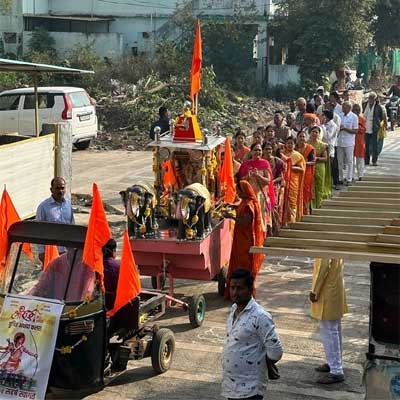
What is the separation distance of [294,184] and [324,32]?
1900 centimetres

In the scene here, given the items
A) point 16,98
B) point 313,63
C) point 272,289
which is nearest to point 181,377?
point 272,289

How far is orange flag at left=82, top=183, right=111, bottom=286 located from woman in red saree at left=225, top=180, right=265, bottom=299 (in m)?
2.98

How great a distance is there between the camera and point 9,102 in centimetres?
2073

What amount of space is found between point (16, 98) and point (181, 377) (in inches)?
596

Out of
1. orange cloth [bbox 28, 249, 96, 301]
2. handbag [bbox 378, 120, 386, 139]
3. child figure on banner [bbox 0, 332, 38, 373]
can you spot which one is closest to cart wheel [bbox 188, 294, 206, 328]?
orange cloth [bbox 28, 249, 96, 301]

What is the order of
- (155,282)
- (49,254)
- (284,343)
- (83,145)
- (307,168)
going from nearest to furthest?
(49,254), (284,343), (155,282), (307,168), (83,145)

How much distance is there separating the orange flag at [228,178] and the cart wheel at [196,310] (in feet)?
6.68

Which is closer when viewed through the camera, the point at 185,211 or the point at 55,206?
the point at 185,211

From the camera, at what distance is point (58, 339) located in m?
5.74

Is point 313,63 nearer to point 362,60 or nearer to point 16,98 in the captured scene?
point 362,60

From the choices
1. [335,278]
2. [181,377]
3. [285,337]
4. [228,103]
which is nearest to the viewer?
[335,278]

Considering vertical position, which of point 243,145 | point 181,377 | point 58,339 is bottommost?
point 181,377

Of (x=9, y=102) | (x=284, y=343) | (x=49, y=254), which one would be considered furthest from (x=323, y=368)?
(x=9, y=102)

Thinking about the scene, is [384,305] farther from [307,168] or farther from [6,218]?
[307,168]
